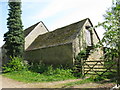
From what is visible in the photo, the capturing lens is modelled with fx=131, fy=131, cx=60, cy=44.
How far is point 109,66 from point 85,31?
7.51m

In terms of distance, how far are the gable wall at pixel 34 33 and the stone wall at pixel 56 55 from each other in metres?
3.71

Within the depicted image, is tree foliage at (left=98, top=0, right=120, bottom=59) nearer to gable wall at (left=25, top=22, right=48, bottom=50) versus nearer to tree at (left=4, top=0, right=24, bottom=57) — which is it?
tree at (left=4, top=0, right=24, bottom=57)

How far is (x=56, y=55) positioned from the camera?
56.0ft

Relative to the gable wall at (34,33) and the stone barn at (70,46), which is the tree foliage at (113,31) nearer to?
the stone barn at (70,46)

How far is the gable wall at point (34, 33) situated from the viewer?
2487 centimetres

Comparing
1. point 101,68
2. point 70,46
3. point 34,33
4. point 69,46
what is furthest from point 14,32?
point 101,68

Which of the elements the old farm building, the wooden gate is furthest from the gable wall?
the wooden gate

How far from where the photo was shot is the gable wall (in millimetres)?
24870

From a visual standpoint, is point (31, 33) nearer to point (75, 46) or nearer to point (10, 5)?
point (10, 5)

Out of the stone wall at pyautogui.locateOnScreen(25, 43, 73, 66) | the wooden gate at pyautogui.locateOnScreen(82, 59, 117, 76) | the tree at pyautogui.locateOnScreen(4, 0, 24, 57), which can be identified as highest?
the tree at pyautogui.locateOnScreen(4, 0, 24, 57)

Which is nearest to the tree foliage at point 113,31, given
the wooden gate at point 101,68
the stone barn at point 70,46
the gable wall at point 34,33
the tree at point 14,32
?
the wooden gate at point 101,68

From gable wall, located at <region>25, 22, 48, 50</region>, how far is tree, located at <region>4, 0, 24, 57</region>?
4867 mm

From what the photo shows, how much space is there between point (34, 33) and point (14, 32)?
23.0 feet

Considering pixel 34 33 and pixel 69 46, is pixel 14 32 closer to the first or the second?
pixel 34 33
